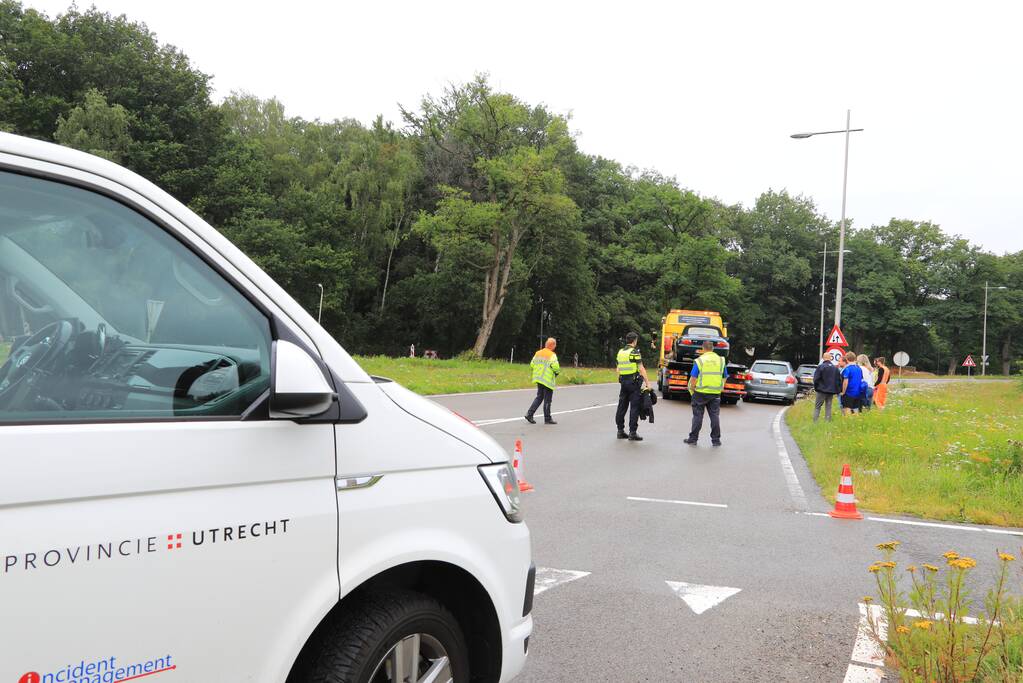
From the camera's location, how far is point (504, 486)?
115 inches

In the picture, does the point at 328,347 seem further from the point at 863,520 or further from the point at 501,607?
the point at 863,520

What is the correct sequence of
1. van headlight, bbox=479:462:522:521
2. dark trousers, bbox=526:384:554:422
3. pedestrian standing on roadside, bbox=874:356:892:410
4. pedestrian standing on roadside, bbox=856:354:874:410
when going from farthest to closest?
pedestrian standing on roadside, bbox=874:356:892:410 → pedestrian standing on roadside, bbox=856:354:874:410 → dark trousers, bbox=526:384:554:422 → van headlight, bbox=479:462:522:521

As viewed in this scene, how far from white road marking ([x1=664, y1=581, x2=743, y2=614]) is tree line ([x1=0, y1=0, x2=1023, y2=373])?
131 ft

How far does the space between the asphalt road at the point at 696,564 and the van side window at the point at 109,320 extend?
2427 millimetres

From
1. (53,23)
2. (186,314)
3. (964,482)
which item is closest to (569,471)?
(964,482)

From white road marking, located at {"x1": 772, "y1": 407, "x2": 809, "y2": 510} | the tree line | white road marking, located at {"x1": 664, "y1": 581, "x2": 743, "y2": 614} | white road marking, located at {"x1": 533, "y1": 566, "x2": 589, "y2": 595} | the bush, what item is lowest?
white road marking, located at {"x1": 772, "y1": 407, "x2": 809, "y2": 510}

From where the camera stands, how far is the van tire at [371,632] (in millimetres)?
2217

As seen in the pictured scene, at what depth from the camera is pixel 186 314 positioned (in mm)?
2205

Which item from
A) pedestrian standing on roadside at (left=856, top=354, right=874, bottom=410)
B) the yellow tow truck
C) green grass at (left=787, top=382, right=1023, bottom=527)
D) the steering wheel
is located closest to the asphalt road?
green grass at (left=787, top=382, right=1023, bottom=527)

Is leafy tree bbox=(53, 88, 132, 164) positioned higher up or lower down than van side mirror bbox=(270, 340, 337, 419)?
higher up

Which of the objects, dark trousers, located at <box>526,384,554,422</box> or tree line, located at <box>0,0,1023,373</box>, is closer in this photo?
dark trousers, located at <box>526,384,554,422</box>

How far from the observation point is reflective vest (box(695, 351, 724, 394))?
13.4 m

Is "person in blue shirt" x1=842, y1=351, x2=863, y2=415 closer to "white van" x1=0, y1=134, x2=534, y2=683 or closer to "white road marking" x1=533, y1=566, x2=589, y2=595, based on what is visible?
"white road marking" x1=533, y1=566, x2=589, y2=595

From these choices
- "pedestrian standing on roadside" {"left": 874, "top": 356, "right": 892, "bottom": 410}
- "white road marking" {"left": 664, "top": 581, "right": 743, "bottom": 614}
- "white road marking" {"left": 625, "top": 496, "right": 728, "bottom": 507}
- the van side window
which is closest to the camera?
the van side window
